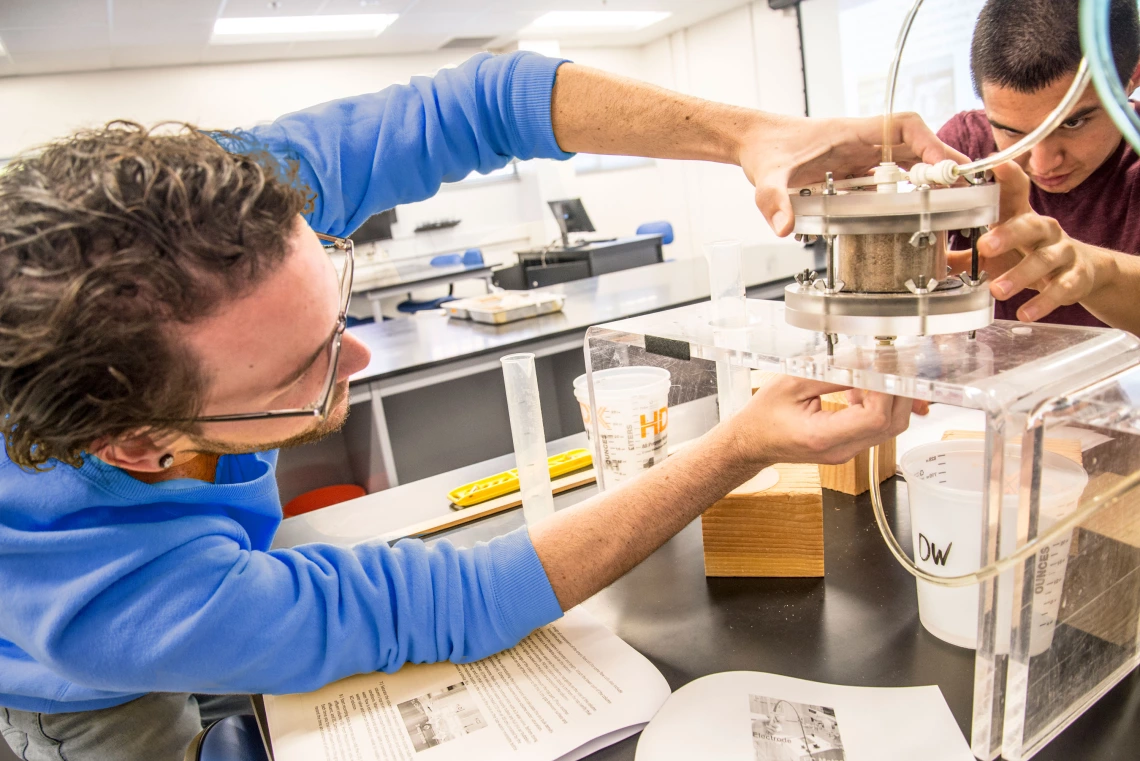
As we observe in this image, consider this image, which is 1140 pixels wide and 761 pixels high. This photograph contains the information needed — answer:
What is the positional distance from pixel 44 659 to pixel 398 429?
6.22ft

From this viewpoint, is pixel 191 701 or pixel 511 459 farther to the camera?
pixel 511 459

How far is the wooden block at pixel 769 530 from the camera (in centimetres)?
87

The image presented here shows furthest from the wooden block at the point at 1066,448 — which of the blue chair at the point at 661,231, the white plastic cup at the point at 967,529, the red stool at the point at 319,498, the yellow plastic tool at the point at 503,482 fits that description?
the blue chair at the point at 661,231

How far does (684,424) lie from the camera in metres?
1.42

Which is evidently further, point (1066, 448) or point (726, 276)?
point (726, 276)

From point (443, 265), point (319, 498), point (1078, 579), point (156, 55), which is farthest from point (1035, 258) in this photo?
point (156, 55)

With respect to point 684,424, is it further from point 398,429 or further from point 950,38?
point 950,38

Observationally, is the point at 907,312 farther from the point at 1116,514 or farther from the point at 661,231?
the point at 661,231

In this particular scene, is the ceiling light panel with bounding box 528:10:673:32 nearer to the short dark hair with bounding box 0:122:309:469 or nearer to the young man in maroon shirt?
the young man in maroon shirt

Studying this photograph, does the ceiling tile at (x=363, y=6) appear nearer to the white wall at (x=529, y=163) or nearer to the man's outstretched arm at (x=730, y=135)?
the white wall at (x=529, y=163)

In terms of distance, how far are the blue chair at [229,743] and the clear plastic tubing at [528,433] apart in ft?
1.39

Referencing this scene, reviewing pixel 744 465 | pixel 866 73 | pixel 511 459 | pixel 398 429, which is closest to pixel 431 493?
pixel 511 459

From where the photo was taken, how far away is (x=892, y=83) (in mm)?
701

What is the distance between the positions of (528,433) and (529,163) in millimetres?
6964
